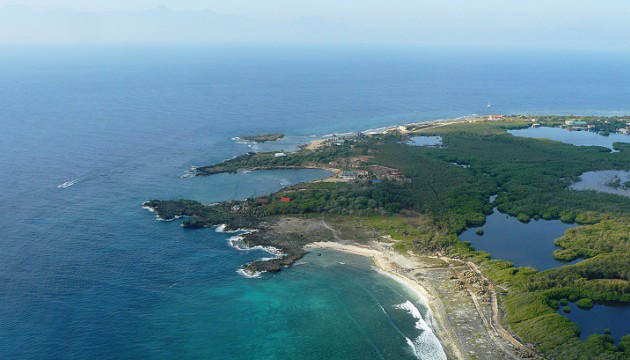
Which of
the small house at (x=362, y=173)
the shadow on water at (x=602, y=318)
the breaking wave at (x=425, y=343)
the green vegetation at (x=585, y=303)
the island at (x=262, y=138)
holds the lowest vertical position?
the breaking wave at (x=425, y=343)

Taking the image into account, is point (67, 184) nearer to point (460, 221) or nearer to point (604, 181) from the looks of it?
point (460, 221)

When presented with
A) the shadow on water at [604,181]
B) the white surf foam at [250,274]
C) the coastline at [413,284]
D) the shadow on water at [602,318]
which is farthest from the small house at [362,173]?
the shadow on water at [602,318]

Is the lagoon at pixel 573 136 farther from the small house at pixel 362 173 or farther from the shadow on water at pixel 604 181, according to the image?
the small house at pixel 362 173

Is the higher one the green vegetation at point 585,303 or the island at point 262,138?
the island at point 262,138

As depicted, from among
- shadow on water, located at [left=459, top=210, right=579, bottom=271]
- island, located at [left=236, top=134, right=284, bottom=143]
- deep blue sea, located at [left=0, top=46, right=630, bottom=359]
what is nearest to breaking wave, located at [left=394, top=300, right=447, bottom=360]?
deep blue sea, located at [left=0, top=46, right=630, bottom=359]

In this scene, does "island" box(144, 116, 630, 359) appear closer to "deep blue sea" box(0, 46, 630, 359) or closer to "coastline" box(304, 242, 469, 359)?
"coastline" box(304, 242, 469, 359)

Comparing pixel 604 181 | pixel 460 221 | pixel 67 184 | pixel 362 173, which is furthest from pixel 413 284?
pixel 67 184
